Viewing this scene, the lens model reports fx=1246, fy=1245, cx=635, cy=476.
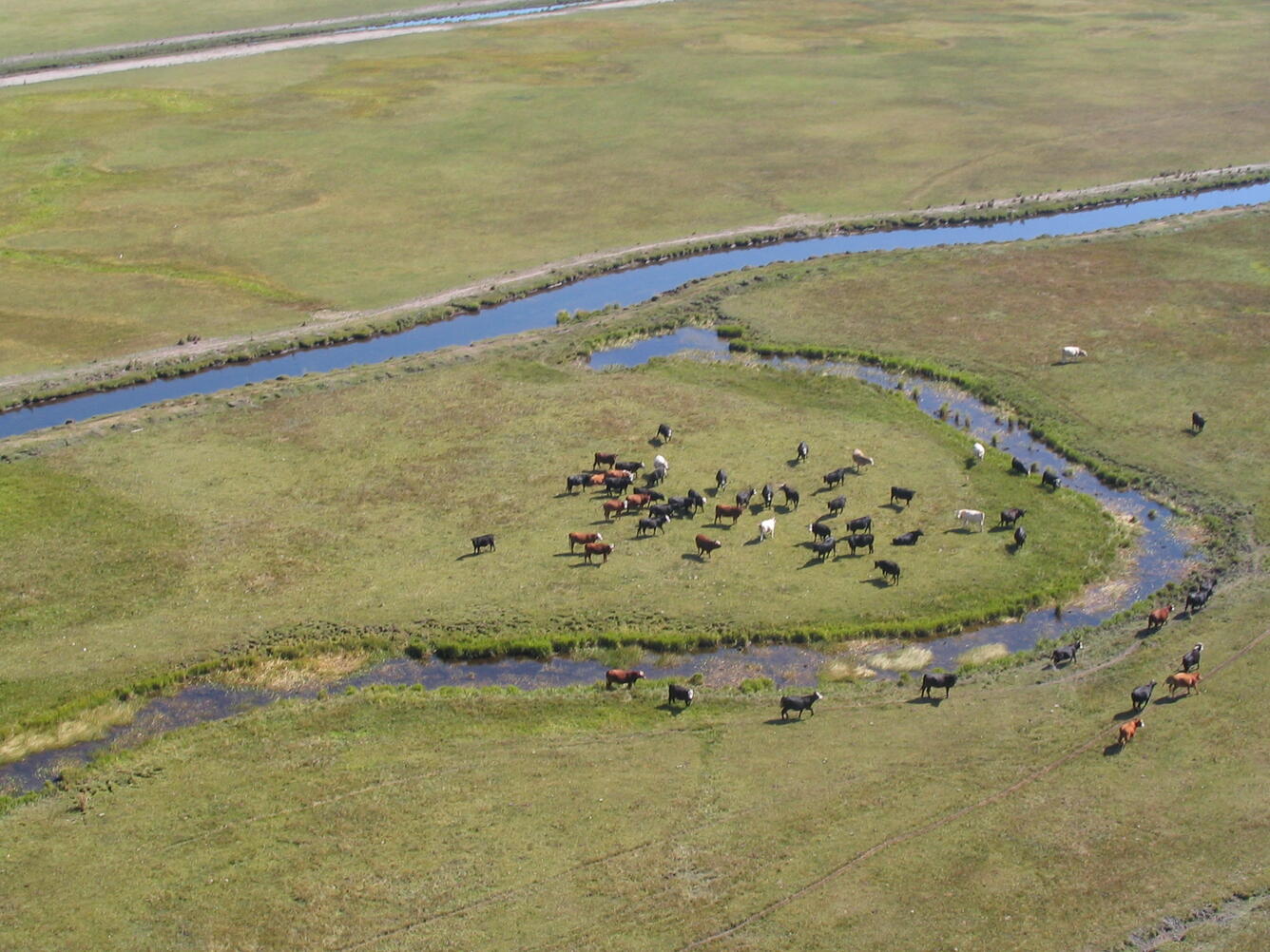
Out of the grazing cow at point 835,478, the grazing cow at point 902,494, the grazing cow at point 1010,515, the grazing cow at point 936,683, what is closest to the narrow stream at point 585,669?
the grazing cow at point 1010,515

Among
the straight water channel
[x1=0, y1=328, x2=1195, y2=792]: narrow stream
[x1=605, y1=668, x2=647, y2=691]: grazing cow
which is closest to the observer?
[x1=0, y1=328, x2=1195, y2=792]: narrow stream

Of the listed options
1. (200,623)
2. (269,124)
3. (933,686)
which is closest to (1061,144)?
(269,124)

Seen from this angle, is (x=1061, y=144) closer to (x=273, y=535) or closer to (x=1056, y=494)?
(x=1056, y=494)

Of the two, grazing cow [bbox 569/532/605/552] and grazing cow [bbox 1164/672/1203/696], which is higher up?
grazing cow [bbox 569/532/605/552]

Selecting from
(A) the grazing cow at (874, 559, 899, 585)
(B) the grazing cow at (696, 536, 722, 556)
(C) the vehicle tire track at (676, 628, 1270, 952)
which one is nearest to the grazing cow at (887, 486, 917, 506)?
(A) the grazing cow at (874, 559, 899, 585)

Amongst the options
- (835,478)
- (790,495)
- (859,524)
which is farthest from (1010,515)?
(790,495)

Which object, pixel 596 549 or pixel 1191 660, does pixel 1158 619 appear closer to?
pixel 1191 660

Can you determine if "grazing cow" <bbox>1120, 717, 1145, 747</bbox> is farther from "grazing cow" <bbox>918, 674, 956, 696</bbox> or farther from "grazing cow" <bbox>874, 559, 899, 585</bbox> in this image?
"grazing cow" <bbox>874, 559, 899, 585</bbox>
